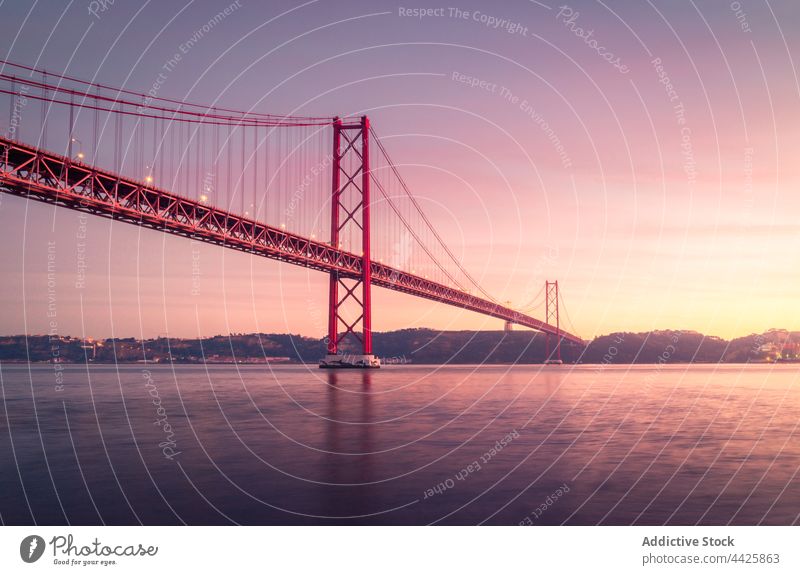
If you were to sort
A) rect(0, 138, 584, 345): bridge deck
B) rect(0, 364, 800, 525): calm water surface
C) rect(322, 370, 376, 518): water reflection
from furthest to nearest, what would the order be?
rect(0, 138, 584, 345): bridge deck → rect(322, 370, 376, 518): water reflection → rect(0, 364, 800, 525): calm water surface

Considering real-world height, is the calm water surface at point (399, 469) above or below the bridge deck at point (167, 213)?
below

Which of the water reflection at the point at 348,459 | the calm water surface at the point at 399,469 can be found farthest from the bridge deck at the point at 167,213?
the water reflection at the point at 348,459

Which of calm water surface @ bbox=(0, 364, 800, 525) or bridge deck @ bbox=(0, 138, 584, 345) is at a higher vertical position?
bridge deck @ bbox=(0, 138, 584, 345)

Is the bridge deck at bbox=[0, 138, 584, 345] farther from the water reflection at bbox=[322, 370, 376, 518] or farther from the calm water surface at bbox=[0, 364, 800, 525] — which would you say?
the water reflection at bbox=[322, 370, 376, 518]

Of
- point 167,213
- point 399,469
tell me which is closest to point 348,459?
point 399,469

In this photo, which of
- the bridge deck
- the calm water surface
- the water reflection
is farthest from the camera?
the bridge deck

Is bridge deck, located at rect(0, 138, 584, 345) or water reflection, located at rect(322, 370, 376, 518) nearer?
water reflection, located at rect(322, 370, 376, 518)

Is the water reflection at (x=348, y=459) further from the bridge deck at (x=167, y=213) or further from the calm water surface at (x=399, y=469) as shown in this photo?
the bridge deck at (x=167, y=213)

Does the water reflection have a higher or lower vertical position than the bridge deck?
lower

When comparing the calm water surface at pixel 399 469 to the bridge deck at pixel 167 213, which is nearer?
the calm water surface at pixel 399 469

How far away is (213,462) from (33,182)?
23.8 m

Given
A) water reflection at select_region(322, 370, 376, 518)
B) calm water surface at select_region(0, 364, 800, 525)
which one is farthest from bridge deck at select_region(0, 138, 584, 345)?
water reflection at select_region(322, 370, 376, 518)
